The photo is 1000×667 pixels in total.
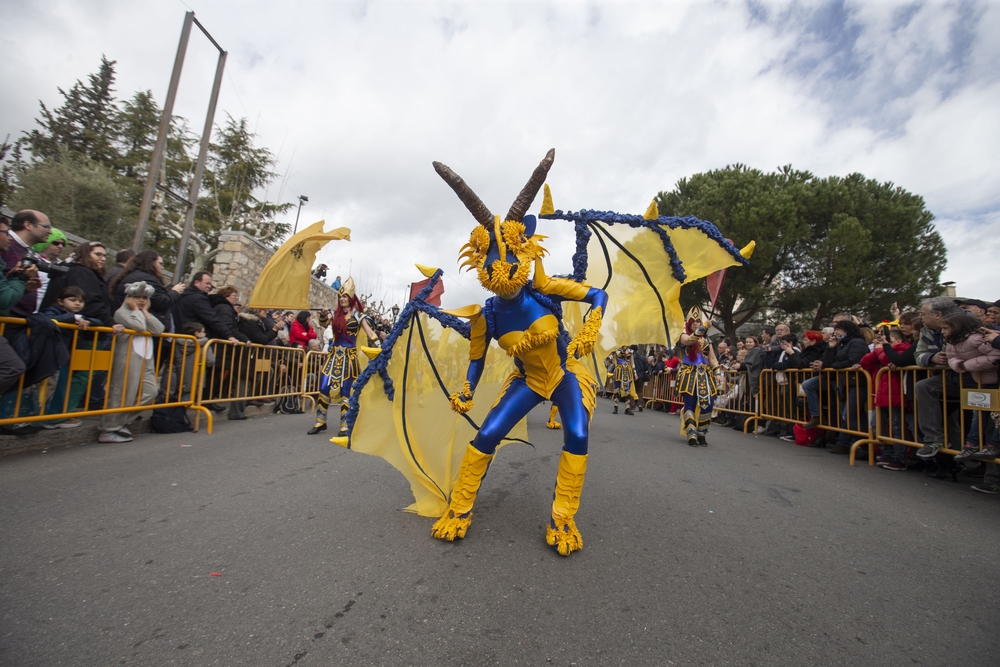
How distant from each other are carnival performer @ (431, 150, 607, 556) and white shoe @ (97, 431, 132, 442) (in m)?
4.46

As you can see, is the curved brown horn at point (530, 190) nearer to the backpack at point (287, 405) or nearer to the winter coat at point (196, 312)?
the winter coat at point (196, 312)

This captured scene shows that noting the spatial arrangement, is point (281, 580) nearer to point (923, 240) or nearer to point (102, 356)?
point (102, 356)

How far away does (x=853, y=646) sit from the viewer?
5.88ft

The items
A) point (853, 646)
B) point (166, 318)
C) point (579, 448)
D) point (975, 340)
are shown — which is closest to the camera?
point (853, 646)

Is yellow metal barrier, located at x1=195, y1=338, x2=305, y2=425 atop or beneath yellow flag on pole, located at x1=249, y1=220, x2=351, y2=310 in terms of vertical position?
beneath

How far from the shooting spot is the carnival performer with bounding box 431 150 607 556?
279 centimetres

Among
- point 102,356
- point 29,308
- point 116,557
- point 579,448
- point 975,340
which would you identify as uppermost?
point 975,340

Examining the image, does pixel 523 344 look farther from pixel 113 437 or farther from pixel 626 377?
pixel 626 377

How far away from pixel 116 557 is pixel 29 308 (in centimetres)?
370

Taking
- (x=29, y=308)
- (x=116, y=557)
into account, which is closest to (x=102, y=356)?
(x=29, y=308)

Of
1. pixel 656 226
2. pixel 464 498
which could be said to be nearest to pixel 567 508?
pixel 464 498

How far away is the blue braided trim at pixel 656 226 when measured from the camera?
135 inches

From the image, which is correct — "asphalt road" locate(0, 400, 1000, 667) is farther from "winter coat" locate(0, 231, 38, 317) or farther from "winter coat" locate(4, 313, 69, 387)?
"winter coat" locate(0, 231, 38, 317)

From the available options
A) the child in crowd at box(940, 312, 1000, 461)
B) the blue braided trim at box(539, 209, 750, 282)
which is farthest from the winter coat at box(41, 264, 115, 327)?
the child in crowd at box(940, 312, 1000, 461)
